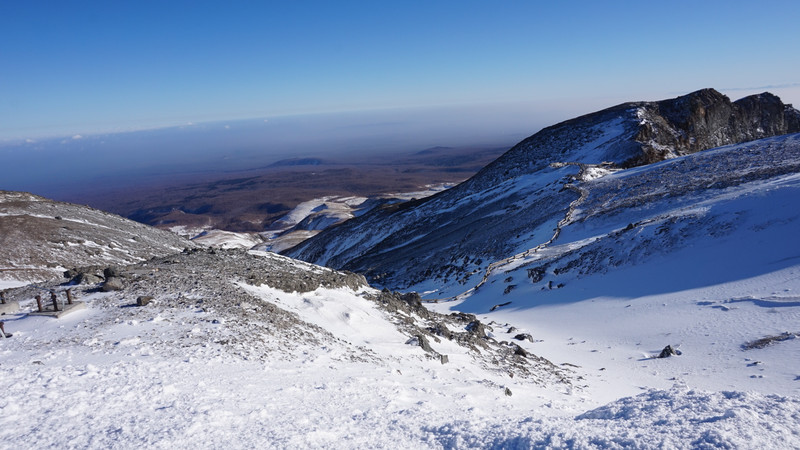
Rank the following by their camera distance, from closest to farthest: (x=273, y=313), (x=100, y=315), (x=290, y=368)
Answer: (x=290, y=368) → (x=100, y=315) → (x=273, y=313)

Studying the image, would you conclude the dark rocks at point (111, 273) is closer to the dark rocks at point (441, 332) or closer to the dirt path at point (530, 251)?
the dark rocks at point (441, 332)

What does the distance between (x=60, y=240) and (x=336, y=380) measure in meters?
30.3

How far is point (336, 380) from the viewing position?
9.02 meters

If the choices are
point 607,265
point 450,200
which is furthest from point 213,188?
point 607,265

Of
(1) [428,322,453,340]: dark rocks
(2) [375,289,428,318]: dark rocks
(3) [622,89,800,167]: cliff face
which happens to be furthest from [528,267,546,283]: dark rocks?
(3) [622,89,800,167]: cliff face

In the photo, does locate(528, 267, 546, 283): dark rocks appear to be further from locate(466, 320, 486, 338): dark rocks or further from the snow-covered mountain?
the snow-covered mountain

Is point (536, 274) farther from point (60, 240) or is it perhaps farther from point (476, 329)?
point (60, 240)

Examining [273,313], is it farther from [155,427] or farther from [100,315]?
[155,427]

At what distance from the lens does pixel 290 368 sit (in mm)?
9242

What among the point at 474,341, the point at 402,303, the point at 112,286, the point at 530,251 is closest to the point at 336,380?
the point at 474,341

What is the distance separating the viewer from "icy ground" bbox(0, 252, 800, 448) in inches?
259

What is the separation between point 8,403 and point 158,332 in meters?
3.13

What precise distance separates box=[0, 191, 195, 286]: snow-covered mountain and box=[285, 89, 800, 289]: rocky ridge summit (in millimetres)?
17480

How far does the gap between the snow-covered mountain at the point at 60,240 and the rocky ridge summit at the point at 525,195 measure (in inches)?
688
